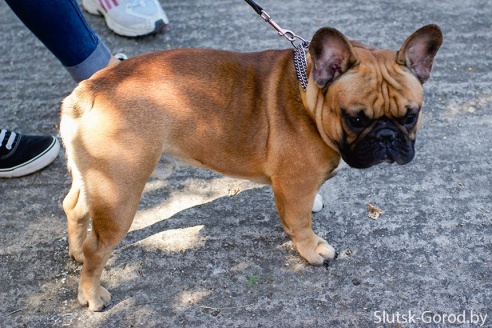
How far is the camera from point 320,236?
351 cm

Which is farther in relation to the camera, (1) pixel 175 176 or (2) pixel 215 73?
(1) pixel 175 176

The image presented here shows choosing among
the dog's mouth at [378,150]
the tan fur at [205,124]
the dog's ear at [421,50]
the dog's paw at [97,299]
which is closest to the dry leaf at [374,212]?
the tan fur at [205,124]

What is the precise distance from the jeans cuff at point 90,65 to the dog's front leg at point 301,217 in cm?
139

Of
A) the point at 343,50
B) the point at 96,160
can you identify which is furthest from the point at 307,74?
the point at 96,160

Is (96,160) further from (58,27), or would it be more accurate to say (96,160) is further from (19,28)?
(19,28)

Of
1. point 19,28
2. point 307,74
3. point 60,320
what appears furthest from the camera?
point 19,28

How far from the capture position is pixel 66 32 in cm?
339

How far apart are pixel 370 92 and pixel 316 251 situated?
1082 mm

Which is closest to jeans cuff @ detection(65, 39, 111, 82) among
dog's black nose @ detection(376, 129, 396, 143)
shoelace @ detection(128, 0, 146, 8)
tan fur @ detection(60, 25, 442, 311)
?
tan fur @ detection(60, 25, 442, 311)

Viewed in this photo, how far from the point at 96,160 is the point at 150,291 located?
93 cm

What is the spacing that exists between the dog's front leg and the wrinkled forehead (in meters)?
0.53

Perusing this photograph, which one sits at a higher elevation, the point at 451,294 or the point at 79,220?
the point at 79,220

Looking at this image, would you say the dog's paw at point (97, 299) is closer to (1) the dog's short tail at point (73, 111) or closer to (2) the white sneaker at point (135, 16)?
(1) the dog's short tail at point (73, 111)

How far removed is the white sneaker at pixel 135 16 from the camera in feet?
15.8
